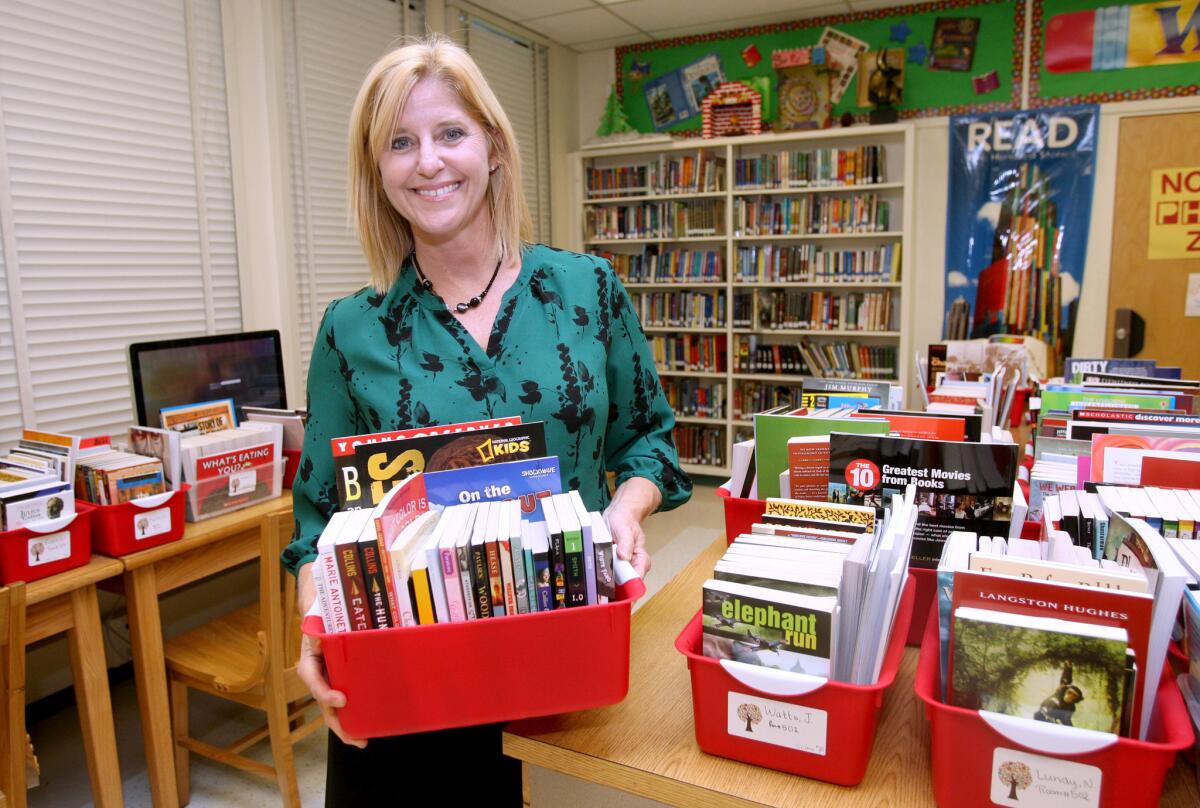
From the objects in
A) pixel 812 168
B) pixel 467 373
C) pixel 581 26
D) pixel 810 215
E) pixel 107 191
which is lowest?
pixel 467 373

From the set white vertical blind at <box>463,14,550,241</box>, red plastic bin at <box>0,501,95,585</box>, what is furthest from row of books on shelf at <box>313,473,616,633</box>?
white vertical blind at <box>463,14,550,241</box>

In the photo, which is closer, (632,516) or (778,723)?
(778,723)

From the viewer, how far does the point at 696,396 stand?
5461 millimetres

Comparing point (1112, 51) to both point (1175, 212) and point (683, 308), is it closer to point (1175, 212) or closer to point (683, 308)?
point (1175, 212)

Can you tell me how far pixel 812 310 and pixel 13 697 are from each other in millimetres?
4412

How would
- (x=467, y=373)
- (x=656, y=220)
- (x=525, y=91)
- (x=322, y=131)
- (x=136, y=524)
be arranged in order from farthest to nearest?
(x=656, y=220) → (x=525, y=91) → (x=322, y=131) → (x=136, y=524) → (x=467, y=373)

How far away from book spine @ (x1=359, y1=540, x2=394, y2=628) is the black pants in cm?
40

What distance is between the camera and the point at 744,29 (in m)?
5.11

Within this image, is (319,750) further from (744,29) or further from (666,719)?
(744,29)

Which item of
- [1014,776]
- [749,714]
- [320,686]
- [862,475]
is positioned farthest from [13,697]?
[1014,776]

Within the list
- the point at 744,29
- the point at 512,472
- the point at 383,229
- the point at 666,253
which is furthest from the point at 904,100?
the point at 512,472

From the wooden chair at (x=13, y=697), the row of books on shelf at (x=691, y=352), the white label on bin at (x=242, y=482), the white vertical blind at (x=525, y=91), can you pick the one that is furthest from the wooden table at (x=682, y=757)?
the row of books on shelf at (x=691, y=352)

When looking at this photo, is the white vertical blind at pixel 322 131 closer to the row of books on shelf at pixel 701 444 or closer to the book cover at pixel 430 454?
the row of books on shelf at pixel 701 444

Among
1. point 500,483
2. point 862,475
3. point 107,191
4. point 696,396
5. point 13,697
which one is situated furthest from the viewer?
point 696,396
